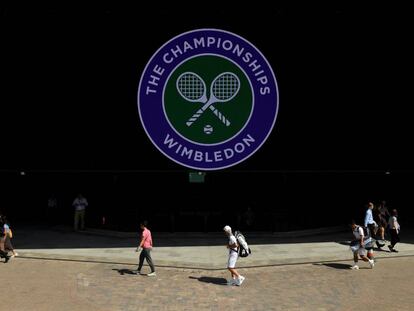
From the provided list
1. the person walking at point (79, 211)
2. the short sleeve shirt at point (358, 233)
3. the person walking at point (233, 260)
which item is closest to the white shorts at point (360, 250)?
the short sleeve shirt at point (358, 233)

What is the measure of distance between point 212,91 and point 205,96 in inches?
13.4

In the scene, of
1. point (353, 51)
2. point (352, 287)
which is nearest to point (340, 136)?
point (353, 51)

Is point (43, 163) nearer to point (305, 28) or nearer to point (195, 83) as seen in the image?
point (195, 83)

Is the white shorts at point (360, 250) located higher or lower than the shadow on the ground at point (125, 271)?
higher

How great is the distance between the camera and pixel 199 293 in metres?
11.9

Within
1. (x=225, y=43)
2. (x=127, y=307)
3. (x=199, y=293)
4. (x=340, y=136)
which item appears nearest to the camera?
(x=127, y=307)

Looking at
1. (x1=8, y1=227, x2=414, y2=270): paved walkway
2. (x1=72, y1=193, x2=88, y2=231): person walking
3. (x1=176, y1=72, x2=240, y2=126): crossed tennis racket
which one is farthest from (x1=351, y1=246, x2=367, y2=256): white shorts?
(x1=72, y1=193, x2=88, y2=231): person walking

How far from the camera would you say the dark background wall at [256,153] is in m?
19.6

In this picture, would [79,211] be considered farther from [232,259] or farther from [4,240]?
[232,259]

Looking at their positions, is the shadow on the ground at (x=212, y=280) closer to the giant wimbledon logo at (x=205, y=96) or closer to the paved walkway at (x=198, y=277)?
the paved walkway at (x=198, y=277)

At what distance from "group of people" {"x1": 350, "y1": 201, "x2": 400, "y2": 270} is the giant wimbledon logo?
5.77 metres

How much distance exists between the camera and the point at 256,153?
20.6 meters

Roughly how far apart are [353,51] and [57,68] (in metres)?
11.8

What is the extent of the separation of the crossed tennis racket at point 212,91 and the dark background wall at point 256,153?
176 cm
